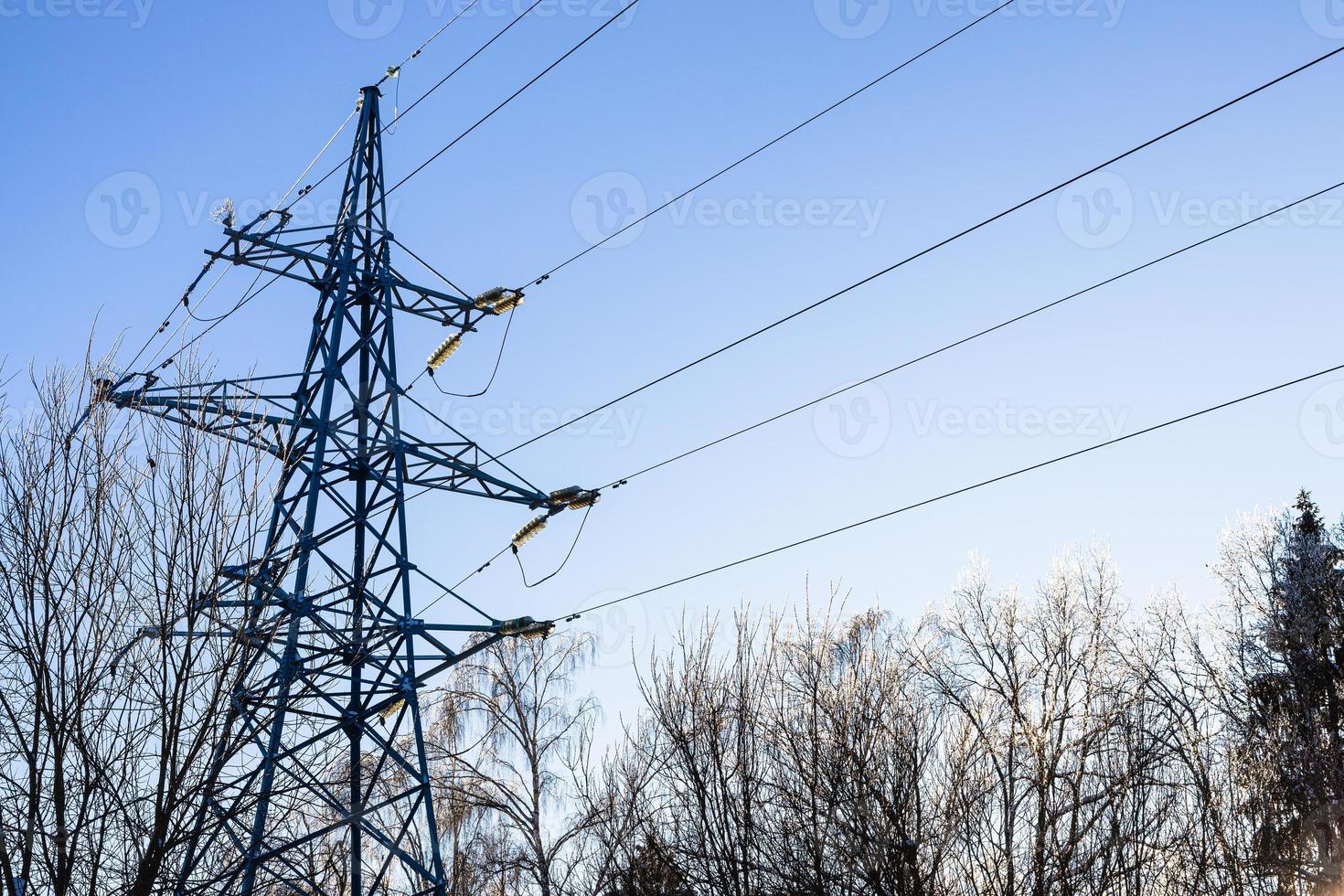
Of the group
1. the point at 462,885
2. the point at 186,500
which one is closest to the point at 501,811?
the point at 462,885

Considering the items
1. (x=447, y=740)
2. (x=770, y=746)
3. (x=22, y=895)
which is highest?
(x=447, y=740)

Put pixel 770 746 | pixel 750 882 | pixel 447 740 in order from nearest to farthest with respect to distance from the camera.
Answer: pixel 750 882, pixel 770 746, pixel 447 740

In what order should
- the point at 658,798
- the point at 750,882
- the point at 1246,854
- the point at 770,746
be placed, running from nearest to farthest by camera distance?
1. the point at 750,882
2. the point at 770,746
3. the point at 1246,854
4. the point at 658,798

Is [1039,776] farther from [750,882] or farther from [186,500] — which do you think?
[186,500]

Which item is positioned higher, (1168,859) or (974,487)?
(974,487)

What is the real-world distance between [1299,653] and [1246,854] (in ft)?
33.9

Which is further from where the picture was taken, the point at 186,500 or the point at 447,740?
the point at 447,740

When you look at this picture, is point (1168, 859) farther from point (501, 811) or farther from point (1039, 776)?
point (501, 811)

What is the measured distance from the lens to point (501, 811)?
2322 cm

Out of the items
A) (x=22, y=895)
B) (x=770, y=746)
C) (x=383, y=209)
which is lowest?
(x=22, y=895)

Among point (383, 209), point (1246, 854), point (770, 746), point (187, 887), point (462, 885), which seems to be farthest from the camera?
point (462, 885)

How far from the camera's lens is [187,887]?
24.9 feet

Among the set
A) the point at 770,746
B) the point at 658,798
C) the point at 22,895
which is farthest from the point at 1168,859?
the point at 22,895

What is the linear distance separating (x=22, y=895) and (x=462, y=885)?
55.0ft
